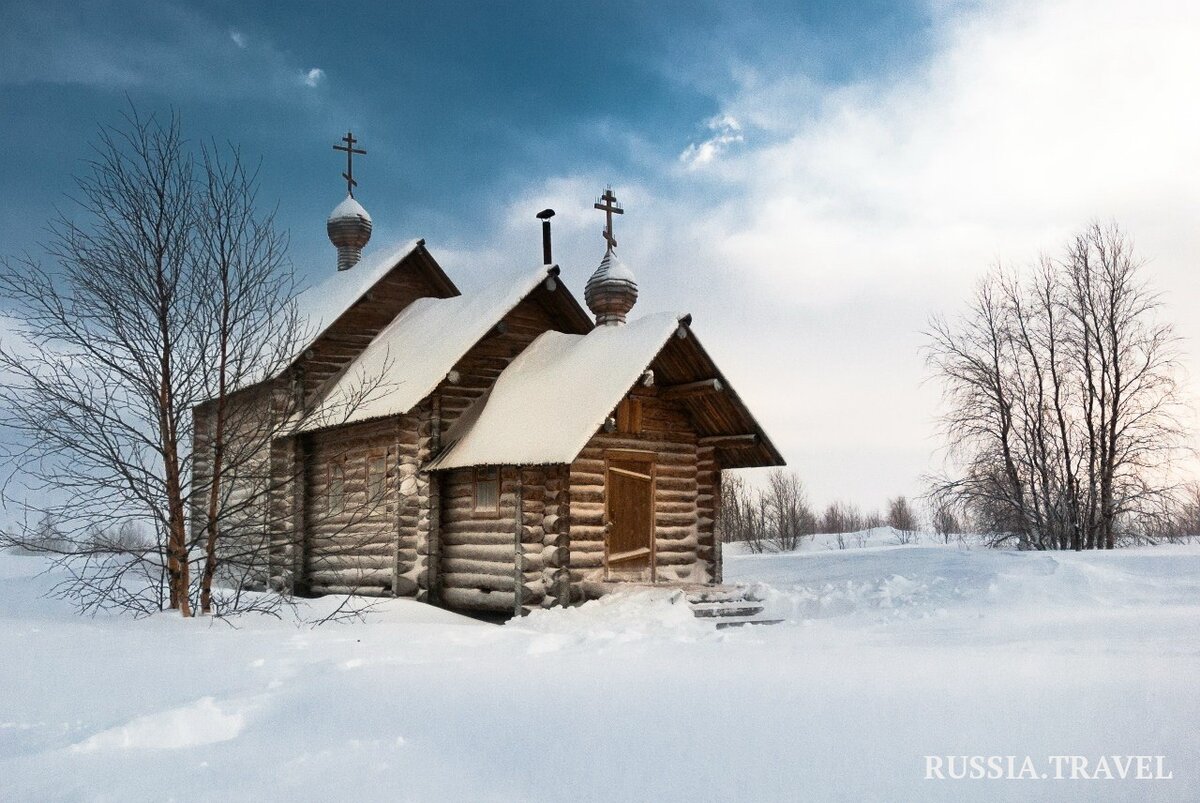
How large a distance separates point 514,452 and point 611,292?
4.52 meters

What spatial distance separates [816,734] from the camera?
585 centimetres

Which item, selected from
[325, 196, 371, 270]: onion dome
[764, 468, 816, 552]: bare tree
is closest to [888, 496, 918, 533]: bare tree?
[764, 468, 816, 552]: bare tree

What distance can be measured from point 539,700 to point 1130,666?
4755 millimetres

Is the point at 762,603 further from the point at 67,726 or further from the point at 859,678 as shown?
the point at 67,726

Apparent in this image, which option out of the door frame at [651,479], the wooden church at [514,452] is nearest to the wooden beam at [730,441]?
the wooden church at [514,452]

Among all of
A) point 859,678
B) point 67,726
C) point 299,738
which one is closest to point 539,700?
point 299,738

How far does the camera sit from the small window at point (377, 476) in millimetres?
16094

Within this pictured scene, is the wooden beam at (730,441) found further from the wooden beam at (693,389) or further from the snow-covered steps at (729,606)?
the snow-covered steps at (729,606)

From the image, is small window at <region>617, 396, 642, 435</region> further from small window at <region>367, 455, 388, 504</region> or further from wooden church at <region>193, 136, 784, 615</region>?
small window at <region>367, 455, 388, 504</region>

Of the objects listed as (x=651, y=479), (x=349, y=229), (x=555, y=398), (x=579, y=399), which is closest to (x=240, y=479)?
(x=555, y=398)

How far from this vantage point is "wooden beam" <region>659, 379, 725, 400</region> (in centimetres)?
1547

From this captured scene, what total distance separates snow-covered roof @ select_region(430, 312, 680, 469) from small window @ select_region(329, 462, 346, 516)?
257 cm

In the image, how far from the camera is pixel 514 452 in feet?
46.0

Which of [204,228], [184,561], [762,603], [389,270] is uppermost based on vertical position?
[389,270]
